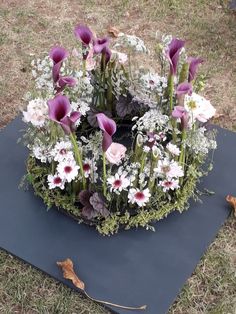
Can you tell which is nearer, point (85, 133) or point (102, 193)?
point (102, 193)

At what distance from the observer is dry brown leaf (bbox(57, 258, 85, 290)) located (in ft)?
7.73

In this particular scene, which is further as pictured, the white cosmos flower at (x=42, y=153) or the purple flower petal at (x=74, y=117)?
the white cosmos flower at (x=42, y=153)

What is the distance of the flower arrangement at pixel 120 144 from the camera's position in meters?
2.43

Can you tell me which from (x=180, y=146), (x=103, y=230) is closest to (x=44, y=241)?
(x=103, y=230)

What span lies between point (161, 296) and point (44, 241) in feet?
2.02

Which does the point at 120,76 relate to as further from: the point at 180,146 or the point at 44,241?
the point at 44,241

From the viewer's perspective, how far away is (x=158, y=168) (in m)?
2.47

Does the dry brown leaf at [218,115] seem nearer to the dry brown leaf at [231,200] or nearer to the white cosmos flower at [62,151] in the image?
the dry brown leaf at [231,200]

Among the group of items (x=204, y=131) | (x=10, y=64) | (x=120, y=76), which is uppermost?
(x=120, y=76)

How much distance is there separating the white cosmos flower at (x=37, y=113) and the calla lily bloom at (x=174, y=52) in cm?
62

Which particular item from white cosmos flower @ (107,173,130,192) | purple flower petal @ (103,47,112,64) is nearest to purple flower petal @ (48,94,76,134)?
white cosmos flower @ (107,173,130,192)

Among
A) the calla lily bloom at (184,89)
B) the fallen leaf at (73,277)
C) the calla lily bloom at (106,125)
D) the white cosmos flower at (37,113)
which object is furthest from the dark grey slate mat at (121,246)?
the calla lily bloom at (184,89)

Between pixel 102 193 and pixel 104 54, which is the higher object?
pixel 104 54

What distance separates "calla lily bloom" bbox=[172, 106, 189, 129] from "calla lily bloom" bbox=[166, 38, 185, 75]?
0.65 ft
